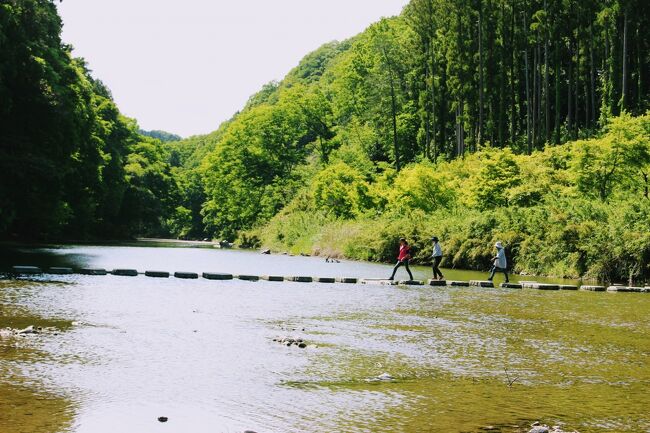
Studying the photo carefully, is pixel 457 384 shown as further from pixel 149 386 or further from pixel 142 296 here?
pixel 142 296

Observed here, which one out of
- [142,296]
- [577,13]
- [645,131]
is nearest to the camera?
[142,296]

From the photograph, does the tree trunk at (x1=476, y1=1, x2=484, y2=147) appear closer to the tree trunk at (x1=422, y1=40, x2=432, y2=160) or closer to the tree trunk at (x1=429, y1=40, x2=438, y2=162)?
the tree trunk at (x1=429, y1=40, x2=438, y2=162)

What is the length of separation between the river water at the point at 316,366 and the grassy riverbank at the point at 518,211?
1165 cm

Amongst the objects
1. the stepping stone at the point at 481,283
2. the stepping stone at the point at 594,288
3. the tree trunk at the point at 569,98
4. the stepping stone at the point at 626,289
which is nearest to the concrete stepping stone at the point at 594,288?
the stepping stone at the point at 594,288

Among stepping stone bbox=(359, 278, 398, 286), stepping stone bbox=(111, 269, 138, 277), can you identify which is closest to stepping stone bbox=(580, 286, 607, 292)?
stepping stone bbox=(359, 278, 398, 286)

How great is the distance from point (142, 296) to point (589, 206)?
22.0 m

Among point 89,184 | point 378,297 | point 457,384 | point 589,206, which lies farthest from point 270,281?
point 89,184

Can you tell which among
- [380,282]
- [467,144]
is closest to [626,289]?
[380,282]

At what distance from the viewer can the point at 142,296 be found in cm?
2119

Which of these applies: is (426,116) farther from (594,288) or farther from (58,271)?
(58,271)

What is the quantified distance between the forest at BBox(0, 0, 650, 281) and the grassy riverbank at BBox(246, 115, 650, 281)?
11 cm

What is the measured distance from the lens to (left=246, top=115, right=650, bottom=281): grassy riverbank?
3145cm

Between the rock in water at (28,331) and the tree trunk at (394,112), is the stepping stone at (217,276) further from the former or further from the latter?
the tree trunk at (394,112)

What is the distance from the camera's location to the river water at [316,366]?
8414 mm
